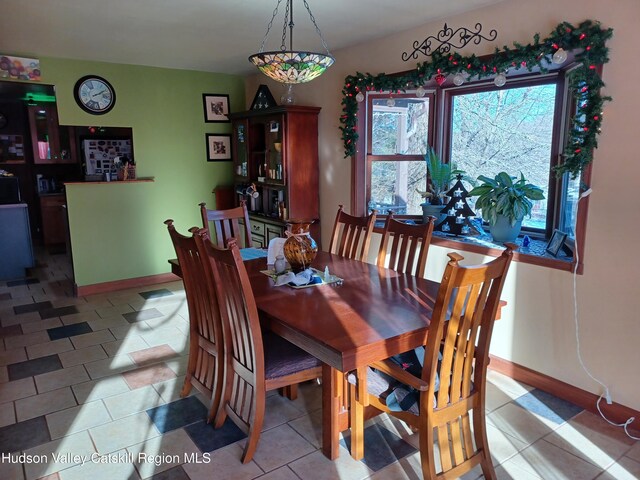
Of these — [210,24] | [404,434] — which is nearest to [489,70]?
[210,24]

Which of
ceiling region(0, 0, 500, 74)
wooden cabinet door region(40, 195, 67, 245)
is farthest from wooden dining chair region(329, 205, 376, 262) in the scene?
wooden cabinet door region(40, 195, 67, 245)

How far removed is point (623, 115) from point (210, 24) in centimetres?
274

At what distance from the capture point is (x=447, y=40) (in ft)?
10.7

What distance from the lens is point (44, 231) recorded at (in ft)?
23.5

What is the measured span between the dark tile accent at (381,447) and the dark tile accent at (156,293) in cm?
301

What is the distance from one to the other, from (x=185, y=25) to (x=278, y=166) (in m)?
1.57

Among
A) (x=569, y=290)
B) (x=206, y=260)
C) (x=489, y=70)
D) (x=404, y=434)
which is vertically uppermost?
(x=489, y=70)

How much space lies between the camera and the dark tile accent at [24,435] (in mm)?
2336

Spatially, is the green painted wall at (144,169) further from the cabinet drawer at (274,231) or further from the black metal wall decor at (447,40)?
the black metal wall decor at (447,40)

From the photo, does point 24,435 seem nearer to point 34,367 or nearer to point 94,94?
point 34,367

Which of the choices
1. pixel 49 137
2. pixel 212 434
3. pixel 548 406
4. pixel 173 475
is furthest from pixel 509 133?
pixel 49 137

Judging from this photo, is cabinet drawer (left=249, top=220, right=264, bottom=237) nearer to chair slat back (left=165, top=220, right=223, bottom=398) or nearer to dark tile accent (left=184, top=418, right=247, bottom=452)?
chair slat back (left=165, top=220, right=223, bottom=398)

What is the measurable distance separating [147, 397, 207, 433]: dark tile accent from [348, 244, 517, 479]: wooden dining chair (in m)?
0.96

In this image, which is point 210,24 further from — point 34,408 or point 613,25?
point 34,408
